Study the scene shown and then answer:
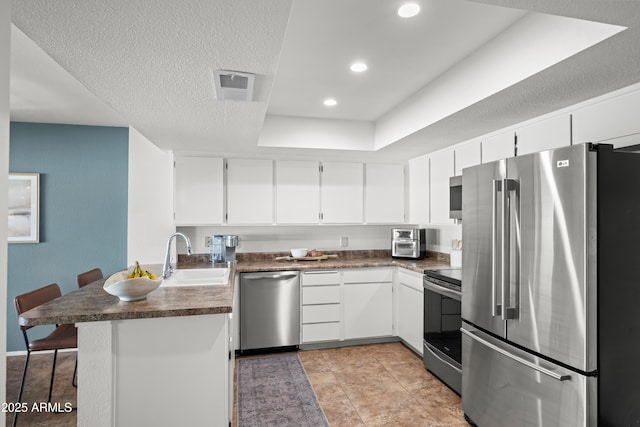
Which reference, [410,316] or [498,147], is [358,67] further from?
[410,316]

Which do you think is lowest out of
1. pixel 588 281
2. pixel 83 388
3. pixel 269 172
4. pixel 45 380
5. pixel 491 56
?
pixel 45 380

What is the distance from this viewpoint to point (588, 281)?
5.48ft

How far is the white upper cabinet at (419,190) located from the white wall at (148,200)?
274cm

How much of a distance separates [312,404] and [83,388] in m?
1.52

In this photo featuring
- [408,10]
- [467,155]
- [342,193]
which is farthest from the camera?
[342,193]

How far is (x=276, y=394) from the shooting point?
9.38 feet

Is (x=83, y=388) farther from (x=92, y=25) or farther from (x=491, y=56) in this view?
(x=491, y=56)

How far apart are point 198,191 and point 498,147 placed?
2928 mm

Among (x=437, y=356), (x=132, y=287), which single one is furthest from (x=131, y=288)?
(x=437, y=356)

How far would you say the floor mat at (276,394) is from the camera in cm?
250

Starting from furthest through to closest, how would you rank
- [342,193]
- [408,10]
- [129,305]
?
[342,193] < [129,305] < [408,10]

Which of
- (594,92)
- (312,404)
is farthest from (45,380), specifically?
(594,92)

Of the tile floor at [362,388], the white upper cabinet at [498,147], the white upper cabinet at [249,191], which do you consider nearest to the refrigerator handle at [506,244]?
the white upper cabinet at [498,147]

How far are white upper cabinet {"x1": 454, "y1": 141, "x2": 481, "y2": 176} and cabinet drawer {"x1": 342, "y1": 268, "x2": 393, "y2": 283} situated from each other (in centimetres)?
130
